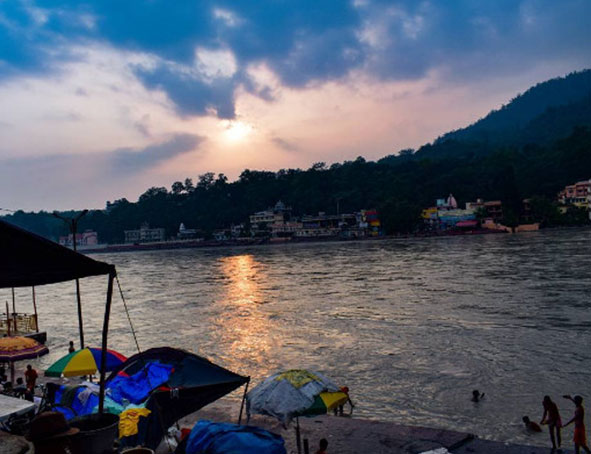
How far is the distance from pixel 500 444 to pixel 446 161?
136385mm

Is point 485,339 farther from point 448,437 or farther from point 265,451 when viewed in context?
point 265,451

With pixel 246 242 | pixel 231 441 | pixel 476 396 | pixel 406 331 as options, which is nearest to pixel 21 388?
pixel 231 441

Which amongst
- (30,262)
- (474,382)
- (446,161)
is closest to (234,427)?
(30,262)

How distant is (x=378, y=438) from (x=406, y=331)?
12795 millimetres

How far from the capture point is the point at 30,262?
14.8 feet

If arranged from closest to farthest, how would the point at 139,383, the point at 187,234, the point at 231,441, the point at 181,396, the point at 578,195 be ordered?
the point at 231,441 < the point at 181,396 < the point at 139,383 < the point at 578,195 < the point at 187,234

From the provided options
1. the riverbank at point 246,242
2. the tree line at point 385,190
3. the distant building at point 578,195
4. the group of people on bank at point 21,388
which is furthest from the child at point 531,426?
the distant building at point 578,195

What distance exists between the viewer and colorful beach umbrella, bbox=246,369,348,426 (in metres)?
7.40

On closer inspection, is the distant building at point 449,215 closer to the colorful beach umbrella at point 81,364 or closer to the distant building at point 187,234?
the distant building at point 187,234

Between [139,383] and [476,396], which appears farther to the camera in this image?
[476,396]

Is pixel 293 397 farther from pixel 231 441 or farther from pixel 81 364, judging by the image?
pixel 81 364

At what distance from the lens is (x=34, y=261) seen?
4.53 meters

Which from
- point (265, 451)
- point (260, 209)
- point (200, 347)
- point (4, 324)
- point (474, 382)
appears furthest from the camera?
point (260, 209)

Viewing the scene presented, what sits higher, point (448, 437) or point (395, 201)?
point (395, 201)
